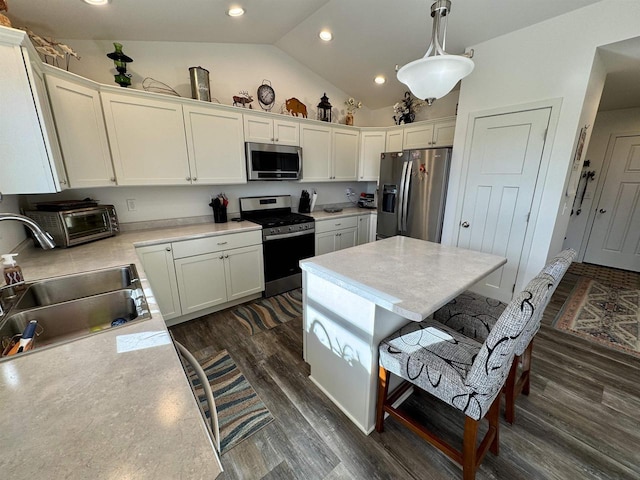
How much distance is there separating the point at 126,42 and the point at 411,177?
10.4 ft

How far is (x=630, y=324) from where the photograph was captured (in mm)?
2641

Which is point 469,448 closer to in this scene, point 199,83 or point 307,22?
point 199,83

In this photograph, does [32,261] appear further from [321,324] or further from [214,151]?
[321,324]

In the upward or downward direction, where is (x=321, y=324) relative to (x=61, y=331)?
downward

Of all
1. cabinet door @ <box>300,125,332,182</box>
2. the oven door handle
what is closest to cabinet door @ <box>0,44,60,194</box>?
the oven door handle

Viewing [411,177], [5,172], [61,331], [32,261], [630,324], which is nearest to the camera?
[61,331]

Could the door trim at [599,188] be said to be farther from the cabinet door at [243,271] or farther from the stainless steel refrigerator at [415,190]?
the cabinet door at [243,271]

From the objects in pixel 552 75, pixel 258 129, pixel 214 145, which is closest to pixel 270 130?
pixel 258 129

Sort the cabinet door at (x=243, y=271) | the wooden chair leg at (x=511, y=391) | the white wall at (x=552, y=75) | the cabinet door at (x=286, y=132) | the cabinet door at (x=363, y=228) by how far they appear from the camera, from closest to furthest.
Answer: the wooden chair leg at (x=511, y=391)
the white wall at (x=552, y=75)
the cabinet door at (x=243, y=271)
the cabinet door at (x=286, y=132)
the cabinet door at (x=363, y=228)

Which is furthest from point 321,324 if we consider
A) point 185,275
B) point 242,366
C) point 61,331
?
point 185,275

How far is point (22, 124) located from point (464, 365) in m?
2.63

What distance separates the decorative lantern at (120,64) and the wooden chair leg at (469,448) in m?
3.36

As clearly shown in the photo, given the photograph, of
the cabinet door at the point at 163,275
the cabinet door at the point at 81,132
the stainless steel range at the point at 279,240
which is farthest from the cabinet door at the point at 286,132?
the cabinet door at the point at 163,275

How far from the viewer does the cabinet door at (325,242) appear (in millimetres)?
3482
